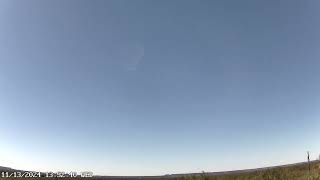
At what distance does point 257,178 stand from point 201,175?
4.54 m

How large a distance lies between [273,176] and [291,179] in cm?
187

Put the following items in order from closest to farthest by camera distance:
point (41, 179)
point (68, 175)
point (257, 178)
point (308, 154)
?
1. point (257, 178)
2. point (308, 154)
3. point (41, 179)
4. point (68, 175)

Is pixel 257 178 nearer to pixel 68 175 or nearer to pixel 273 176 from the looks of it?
pixel 273 176

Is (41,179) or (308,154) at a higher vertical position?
(308,154)

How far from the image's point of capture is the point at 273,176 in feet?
72.3

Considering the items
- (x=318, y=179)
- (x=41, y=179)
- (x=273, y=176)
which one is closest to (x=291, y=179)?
(x=273, y=176)

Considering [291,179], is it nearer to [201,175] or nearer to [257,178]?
[257,178]

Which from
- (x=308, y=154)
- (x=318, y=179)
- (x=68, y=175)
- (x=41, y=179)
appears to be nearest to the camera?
(x=318, y=179)

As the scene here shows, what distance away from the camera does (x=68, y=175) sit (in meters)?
51.5

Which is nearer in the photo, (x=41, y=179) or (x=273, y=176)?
(x=273, y=176)

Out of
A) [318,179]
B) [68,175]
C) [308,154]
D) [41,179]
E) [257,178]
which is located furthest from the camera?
[68,175]

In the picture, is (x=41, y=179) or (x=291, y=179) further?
(x=41, y=179)

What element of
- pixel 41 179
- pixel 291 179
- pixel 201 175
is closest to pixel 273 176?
pixel 291 179

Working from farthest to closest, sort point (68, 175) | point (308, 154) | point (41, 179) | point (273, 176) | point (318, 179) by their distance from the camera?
point (68, 175) → point (41, 179) → point (308, 154) → point (273, 176) → point (318, 179)
